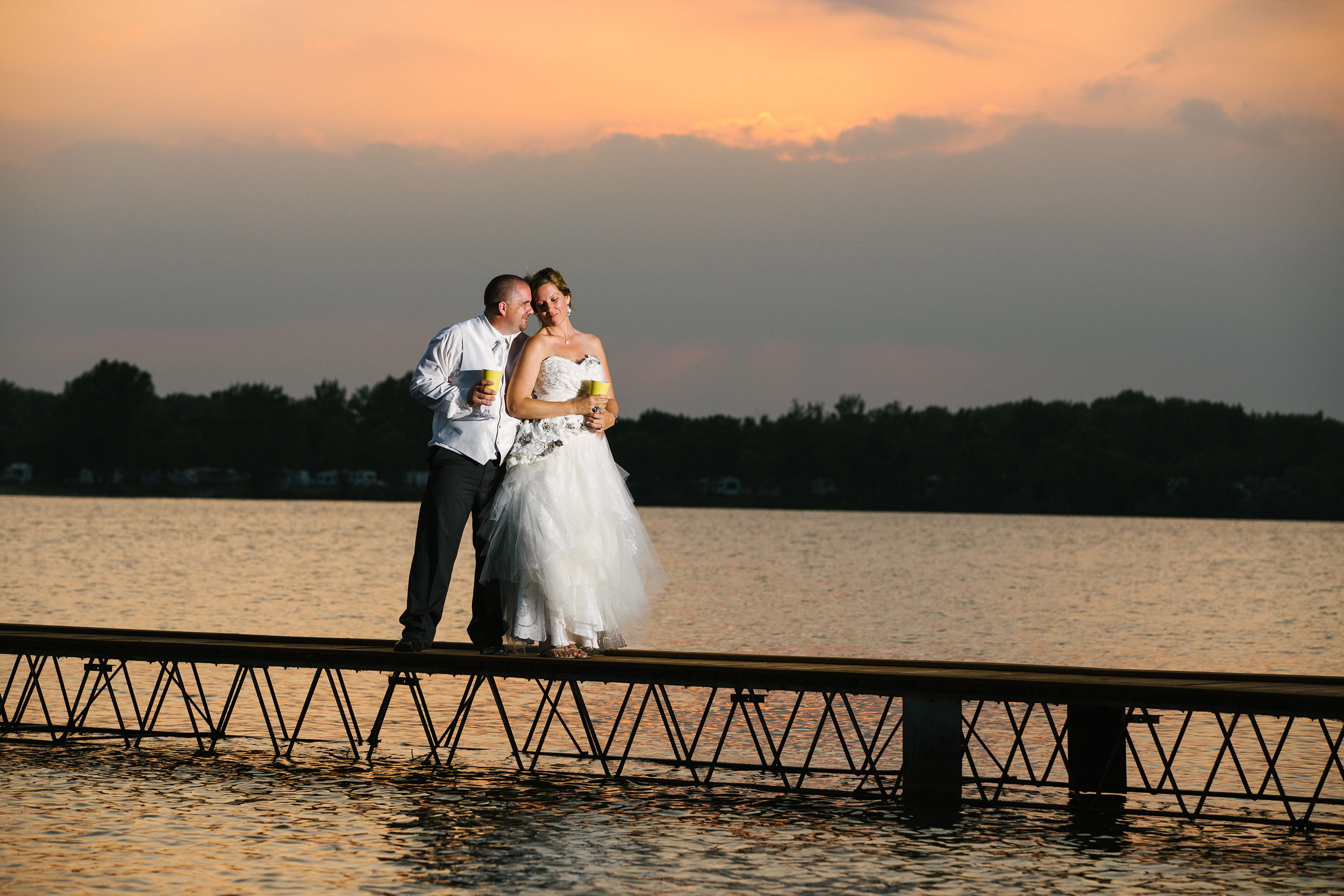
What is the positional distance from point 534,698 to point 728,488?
175 metres

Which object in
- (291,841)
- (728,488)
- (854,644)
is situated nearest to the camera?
(291,841)

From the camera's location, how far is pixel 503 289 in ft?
33.9

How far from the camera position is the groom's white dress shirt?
1020cm

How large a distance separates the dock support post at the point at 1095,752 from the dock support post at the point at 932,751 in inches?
40.8

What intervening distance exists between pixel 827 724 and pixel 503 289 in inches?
331

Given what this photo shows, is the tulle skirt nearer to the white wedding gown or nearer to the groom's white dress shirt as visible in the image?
the white wedding gown

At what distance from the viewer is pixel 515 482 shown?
10477 millimetres

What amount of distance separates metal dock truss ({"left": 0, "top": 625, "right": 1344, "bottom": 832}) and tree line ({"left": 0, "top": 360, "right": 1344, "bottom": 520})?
488ft

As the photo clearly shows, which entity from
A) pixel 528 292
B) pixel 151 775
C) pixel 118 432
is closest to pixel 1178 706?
pixel 528 292

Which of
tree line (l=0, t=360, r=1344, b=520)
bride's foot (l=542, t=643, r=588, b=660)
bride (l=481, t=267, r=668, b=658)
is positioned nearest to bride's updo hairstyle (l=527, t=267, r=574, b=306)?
bride (l=481, t=267, r=668, b=658)

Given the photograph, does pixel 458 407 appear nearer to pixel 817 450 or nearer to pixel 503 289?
pixel 503 289

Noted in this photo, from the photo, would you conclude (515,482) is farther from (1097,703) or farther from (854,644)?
(854,644)

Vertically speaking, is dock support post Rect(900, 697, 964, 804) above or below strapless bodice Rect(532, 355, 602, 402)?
below

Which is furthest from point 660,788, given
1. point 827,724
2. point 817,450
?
point 817,450
